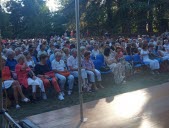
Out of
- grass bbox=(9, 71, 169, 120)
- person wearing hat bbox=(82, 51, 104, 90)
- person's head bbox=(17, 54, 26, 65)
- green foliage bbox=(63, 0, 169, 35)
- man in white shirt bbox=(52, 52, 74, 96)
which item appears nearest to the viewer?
grass bbox=(9, 71, 169, 120)

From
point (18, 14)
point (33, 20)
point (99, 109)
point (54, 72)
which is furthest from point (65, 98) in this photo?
point (18, 14)

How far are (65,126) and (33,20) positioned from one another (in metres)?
31.1

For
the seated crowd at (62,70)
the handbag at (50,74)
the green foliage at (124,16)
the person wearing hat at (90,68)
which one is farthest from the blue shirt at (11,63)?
Answer: the green foliage at (124,16)

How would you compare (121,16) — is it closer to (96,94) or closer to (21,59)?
(96,94)

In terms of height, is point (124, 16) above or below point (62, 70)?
above

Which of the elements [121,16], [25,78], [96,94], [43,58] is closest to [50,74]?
[43,58]

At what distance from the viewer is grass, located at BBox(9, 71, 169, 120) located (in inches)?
234

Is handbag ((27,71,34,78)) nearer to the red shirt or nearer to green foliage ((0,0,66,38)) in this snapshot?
the red shirt

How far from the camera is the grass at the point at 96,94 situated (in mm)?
5932

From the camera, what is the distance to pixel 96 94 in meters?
6.99

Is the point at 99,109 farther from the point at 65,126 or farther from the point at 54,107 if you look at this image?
the point at 54,107

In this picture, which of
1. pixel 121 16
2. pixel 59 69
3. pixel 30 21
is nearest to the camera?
pixel 59 69

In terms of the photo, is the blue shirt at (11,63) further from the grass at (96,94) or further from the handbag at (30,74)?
the grass at (96,94)

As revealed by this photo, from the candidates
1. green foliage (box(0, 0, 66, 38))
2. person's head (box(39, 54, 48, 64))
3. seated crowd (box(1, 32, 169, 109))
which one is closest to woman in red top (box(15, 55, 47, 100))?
seated crowd (box(1, 32, 169, 109))
